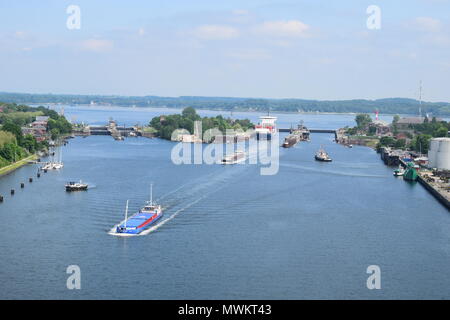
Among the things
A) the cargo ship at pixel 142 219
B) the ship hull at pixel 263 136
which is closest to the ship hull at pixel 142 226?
the cargo ship at pixel 142 219

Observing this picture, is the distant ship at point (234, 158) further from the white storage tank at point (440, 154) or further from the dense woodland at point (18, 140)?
the dense woodland at point (18, 140)

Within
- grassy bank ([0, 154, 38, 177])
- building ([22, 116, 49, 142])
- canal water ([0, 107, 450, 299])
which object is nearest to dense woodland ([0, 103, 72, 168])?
grassy bank ([0, 154, 38, 177])

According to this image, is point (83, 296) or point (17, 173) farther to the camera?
point (17, 173)

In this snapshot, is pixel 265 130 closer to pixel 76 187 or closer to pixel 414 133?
pixel 414 133

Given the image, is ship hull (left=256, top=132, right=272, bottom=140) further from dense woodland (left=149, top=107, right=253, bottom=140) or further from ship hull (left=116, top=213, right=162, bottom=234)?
ship hull (left=116, top=213, right=162, bottom=234)

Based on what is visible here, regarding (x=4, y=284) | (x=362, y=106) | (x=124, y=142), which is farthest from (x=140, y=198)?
(x=362, y=106)

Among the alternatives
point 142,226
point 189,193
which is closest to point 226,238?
point 142,226
